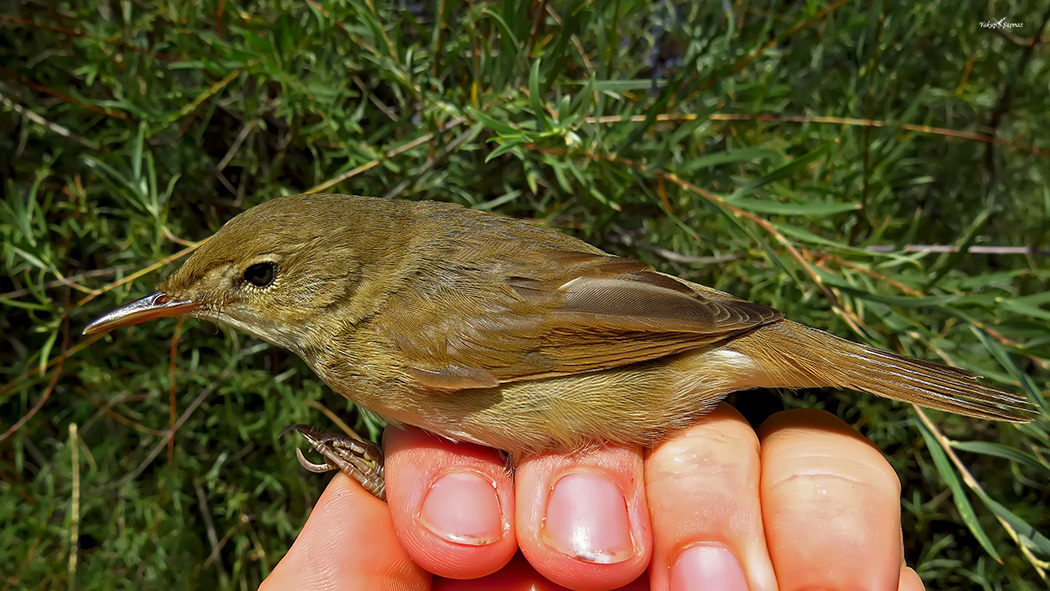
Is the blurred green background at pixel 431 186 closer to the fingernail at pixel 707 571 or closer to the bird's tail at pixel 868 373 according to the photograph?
the bird's tail at pixel 868 373

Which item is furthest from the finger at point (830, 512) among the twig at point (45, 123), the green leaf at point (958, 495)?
the twig at point (45, 123)

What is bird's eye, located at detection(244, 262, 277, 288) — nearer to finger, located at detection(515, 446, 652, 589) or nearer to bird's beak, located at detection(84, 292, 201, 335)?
bird's beak, located at detection(84, 292, 201, 335)

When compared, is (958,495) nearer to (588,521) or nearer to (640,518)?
(640,518)

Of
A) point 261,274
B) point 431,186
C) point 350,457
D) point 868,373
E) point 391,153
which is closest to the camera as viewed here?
point 868,373

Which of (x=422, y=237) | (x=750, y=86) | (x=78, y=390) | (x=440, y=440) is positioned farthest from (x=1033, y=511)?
(x=78, y=390)

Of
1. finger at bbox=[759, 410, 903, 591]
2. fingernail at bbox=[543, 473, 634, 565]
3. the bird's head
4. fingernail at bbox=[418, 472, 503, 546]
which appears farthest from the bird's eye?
finger at bbox=[759, 410, 903, 591]

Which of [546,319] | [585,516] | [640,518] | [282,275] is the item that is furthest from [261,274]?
[640,518]

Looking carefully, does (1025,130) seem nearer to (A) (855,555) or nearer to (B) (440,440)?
(A) (855,555)

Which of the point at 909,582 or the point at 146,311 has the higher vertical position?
the point at 146,311
